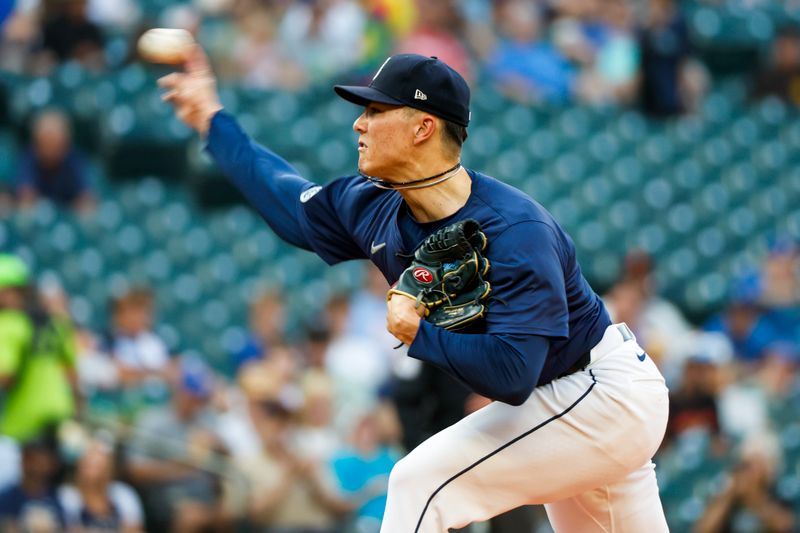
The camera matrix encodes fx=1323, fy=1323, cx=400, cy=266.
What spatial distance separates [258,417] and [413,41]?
15.9 ft

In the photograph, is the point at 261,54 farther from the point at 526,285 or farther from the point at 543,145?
the point at 526,285

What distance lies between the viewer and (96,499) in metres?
6.35

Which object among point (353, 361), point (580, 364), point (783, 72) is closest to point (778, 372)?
point (353, 361)

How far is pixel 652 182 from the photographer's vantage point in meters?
11.5

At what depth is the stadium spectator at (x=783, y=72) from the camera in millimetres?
12508

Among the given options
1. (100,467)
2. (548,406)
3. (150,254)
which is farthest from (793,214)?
(548,406)

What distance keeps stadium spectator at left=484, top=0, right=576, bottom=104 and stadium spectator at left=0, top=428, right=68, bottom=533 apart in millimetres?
6323

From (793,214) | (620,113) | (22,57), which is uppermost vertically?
(22,57)

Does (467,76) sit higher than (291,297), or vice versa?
(467,76)

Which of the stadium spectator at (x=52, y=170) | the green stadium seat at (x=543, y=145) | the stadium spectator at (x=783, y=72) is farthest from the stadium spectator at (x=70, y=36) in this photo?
the stadium spectator at (x=783, y=72)

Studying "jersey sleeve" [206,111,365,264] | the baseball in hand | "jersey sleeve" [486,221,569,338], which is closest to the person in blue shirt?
"jersey sleeve" [486,221,569,338]

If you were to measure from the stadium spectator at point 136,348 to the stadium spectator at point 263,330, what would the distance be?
50 cm

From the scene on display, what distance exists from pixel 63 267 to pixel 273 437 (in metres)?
2.94

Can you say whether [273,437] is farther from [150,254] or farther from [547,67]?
[547,67]
